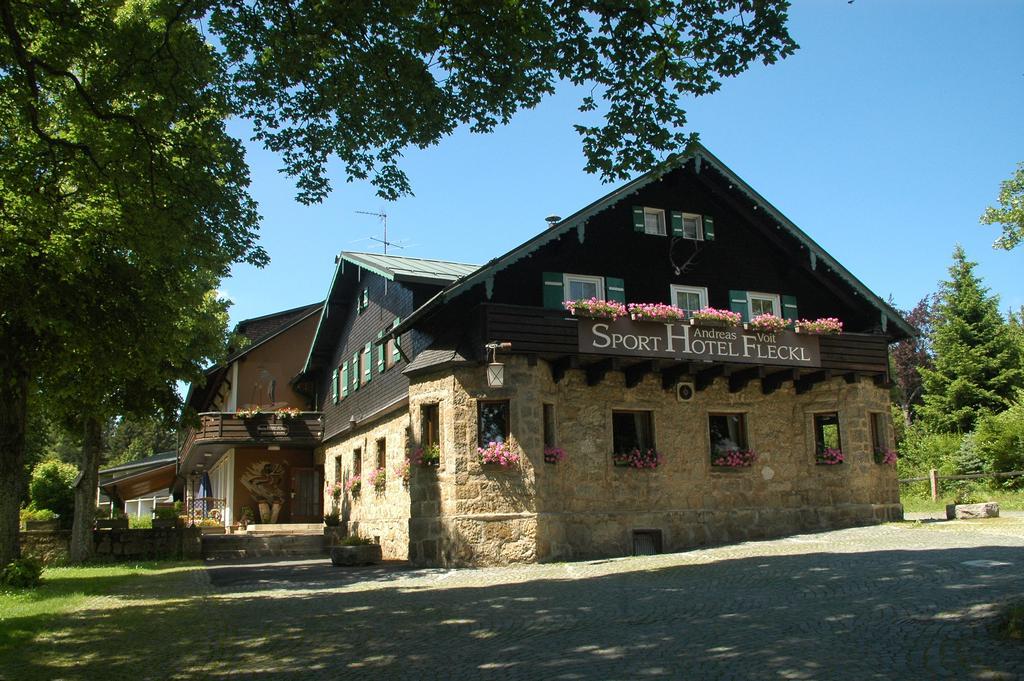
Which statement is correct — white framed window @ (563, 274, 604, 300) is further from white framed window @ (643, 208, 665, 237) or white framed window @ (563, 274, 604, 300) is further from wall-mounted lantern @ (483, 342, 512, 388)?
wall-mounted lantern @ (483, 342, 512, 388)

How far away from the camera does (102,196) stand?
44.8 feet

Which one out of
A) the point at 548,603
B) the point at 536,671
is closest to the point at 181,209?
the point at 548,603

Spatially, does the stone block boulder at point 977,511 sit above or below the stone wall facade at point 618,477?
below

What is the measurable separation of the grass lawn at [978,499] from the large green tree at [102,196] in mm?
20414

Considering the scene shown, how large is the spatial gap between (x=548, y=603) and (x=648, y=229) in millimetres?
11882

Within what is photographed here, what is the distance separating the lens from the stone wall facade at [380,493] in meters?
20.9

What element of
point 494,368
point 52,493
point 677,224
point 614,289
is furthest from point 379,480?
point 52,493

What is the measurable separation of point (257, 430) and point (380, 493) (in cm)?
930

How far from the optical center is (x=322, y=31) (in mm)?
9883

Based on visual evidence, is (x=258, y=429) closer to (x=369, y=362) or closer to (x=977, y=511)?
(x=369, y=362)

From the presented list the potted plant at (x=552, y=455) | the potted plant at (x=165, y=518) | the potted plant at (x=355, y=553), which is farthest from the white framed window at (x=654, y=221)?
the potted plant at (x=165, y=518)

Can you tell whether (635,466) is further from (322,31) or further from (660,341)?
(322,31)

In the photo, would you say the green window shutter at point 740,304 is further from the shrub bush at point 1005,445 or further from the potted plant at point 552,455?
the shrub bush at point 1005,445

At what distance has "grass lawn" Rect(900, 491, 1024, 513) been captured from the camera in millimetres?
23941
